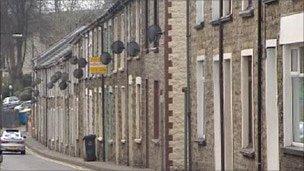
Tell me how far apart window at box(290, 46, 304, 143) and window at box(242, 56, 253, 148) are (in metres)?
3.32

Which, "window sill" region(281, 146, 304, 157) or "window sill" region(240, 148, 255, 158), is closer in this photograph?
"window sill" region(281, 146, 304, 157)

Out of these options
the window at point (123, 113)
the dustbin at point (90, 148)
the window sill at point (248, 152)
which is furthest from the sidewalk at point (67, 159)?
the window sill at point (248, 152)

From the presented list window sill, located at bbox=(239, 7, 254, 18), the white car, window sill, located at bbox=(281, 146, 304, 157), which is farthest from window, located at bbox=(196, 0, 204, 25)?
the white car

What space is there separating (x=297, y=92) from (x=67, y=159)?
31.1 metres

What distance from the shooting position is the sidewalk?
37906mm

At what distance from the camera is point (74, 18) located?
98.9 m

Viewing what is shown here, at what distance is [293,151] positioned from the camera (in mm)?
19281

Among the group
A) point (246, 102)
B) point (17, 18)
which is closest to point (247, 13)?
point (246, 102)

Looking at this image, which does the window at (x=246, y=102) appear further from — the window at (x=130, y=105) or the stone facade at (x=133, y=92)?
the window at (x=130, y=105)

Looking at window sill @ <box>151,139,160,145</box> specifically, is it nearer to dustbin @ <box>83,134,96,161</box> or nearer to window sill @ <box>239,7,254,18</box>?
window sill @ <box>239,7,254,18</box>

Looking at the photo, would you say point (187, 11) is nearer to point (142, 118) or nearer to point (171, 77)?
point (171, 77)

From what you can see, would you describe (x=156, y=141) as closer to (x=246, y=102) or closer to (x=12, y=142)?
(x=246, y=102)

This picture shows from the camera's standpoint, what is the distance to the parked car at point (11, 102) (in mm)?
98644

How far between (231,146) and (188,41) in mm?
5559
